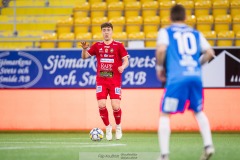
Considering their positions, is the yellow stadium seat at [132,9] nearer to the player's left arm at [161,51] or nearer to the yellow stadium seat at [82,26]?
the yellow stadium seat at [82,26]

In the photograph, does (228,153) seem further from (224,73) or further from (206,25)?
(206,25)

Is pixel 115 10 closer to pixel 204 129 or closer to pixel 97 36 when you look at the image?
pixel 97 36

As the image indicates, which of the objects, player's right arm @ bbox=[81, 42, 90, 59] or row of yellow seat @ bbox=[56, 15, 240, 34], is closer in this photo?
player's right arm @ bbox=[81, 42, 90, 59]

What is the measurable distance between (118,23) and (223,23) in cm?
298

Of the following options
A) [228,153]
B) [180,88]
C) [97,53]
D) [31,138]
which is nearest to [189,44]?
[180,88]

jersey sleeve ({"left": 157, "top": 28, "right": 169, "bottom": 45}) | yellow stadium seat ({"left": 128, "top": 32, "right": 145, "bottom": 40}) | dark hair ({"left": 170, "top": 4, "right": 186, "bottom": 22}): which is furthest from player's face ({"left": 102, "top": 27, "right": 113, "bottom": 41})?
yellow stadium seat ({"left": 128, "top": 32, "right": 145, "bottom": 40})

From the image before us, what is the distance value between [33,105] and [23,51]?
Answer: 1.37m

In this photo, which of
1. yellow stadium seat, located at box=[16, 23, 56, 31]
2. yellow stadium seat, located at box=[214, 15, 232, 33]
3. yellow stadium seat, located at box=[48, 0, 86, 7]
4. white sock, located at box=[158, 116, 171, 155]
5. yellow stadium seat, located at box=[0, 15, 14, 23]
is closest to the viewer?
white sock, located at box=[158, 116, 171, 155]

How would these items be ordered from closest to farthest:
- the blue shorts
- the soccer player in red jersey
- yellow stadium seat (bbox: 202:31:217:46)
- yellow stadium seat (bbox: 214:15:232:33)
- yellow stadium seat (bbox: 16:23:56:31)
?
the blue shorts < the soccer player in red jersey < yellow stadium seat (bbox: 202:31:217:46) < yellow stadium seat (bbox: 214:15:232:33) < yellow stadium seat (bbox: 16:23:56:31)

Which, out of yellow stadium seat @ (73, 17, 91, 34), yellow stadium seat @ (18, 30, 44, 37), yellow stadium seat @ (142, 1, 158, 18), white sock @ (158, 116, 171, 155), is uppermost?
yellow stadium seat @ (142, 1, 158, 18)

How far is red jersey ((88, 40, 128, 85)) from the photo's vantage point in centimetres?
1338

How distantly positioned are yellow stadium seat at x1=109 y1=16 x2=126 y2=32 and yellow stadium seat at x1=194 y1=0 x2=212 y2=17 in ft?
7.02

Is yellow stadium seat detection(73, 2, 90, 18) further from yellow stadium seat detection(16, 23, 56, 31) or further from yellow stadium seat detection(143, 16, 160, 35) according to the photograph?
yellow stadium seat detection(143, 16, 160, 35)

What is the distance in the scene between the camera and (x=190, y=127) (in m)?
16.1
